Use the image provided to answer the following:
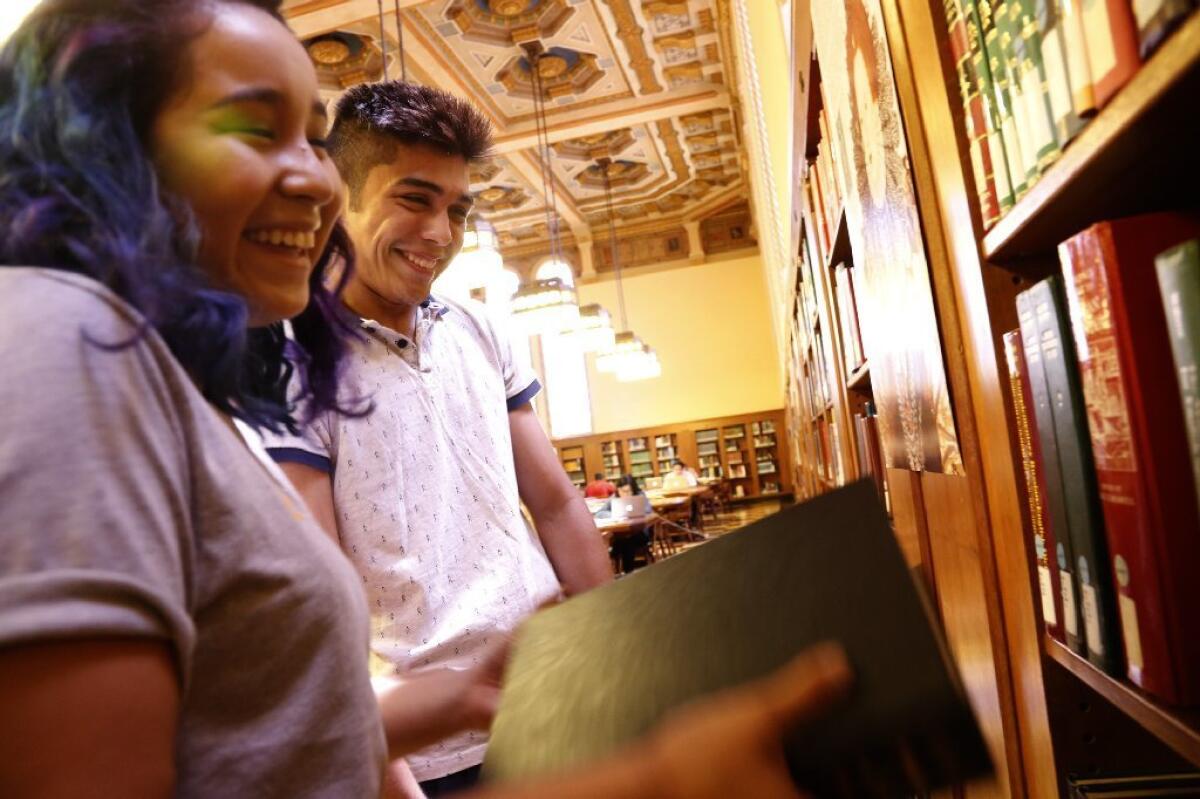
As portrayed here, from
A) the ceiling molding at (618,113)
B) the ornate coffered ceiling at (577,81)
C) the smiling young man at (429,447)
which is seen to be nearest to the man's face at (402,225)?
the smiling young man at (429,447)

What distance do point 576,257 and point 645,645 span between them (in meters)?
15.4

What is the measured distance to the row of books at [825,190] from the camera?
189 centimetres

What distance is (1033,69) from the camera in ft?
2.40

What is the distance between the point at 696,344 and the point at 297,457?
14.4 m

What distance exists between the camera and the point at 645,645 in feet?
2.38

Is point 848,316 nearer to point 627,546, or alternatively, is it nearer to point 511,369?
point 511,369

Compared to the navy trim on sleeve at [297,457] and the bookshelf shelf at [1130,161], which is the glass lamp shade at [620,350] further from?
the bookshelf shelf at [1130,161]

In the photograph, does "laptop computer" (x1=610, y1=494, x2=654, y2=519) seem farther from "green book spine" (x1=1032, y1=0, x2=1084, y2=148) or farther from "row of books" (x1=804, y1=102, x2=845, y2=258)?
"green book spine" (x1=1032, y1=0, x2=1084, y2=148)

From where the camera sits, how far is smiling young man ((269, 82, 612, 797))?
127 centimetres

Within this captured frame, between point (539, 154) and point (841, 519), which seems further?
point (539, 154)

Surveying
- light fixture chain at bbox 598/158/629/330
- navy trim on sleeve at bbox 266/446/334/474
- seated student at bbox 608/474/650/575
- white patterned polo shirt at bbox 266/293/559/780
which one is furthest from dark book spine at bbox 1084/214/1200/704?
light fixture chain at bbox 598/158/629/330

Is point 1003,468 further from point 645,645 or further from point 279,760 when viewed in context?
point 279,760

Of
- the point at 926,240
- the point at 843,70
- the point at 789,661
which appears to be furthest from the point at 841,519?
the point at 843,70

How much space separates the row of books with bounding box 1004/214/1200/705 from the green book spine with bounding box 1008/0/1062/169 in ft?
0.35
